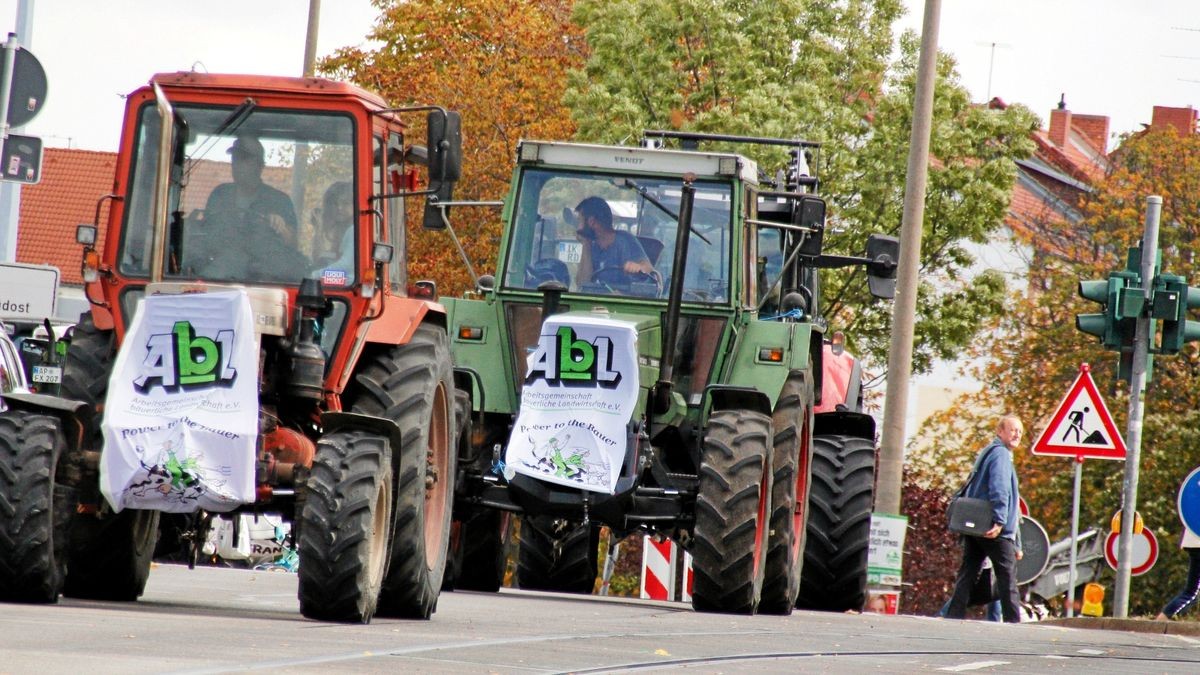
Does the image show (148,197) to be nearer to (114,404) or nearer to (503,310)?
(114,404)

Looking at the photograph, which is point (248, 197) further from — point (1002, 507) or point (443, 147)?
point (1002, 507)

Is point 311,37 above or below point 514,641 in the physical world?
above

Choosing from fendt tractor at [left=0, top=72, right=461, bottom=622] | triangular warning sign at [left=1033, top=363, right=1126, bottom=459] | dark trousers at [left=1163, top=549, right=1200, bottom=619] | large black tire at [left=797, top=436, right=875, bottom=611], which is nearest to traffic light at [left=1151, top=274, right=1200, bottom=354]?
triangular warning sign at [left=1033, top=363, right=1126, bottom=459]

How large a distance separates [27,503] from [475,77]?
2971cm

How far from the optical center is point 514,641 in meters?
10.5

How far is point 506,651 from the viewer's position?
9742 mm

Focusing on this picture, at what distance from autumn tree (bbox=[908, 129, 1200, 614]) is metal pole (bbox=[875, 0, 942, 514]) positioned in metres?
15.1

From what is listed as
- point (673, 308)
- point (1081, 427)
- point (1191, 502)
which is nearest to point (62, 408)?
point (673, 308)

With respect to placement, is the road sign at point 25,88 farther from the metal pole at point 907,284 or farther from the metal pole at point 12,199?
the metal pole at point 907,284

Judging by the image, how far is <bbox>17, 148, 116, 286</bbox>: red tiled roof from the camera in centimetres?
6586

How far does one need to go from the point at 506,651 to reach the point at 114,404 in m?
2.22

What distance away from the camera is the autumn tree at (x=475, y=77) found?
37.9 meters

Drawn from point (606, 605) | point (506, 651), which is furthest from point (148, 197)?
point (606, 605)

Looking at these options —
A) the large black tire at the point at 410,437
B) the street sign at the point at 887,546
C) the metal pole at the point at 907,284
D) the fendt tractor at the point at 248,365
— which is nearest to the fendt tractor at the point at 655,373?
the fendt tractor at the point at 248,365
